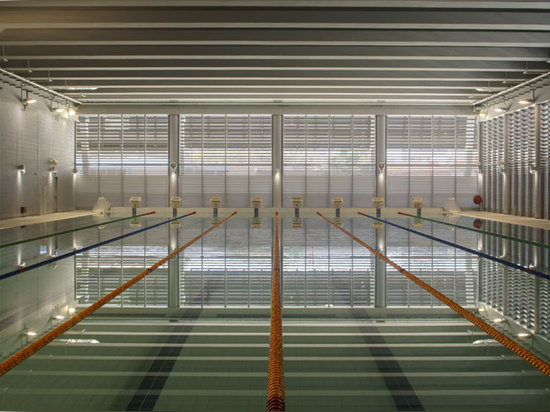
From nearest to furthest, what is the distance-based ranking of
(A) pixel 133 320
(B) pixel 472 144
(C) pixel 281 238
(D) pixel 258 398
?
(D) pixel 258 398, (A) pixel 133 320, (C) pixel 281 238, (B) pixel 472 144

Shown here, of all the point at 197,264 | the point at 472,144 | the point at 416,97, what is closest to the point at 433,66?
the point at 416,97

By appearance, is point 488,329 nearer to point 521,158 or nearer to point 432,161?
point 521,158

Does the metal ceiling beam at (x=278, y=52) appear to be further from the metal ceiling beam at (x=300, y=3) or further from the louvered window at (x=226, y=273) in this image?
the louvered window at (x=226, y=273)

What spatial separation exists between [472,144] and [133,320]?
20562mm

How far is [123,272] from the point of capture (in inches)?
231

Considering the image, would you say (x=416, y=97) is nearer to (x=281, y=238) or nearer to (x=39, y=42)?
(x=281, y=238)

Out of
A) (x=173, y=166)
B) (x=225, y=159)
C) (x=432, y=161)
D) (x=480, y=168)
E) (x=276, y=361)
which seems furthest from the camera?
(x=225, y=159)

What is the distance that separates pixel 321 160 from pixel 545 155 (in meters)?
Answer: 9.01

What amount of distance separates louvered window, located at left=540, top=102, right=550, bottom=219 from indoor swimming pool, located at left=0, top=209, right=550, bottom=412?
9.88 meters

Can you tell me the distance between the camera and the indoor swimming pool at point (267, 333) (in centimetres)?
253

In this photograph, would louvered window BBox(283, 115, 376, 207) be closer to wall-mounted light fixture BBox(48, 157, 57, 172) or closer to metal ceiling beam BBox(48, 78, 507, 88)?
metal ceiling beam BBox(48, 78, 507, 88)

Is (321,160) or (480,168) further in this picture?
(321,160)

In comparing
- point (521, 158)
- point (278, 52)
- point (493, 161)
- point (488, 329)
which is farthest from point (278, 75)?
point (488, 329)

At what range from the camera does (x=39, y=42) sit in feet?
38.0
